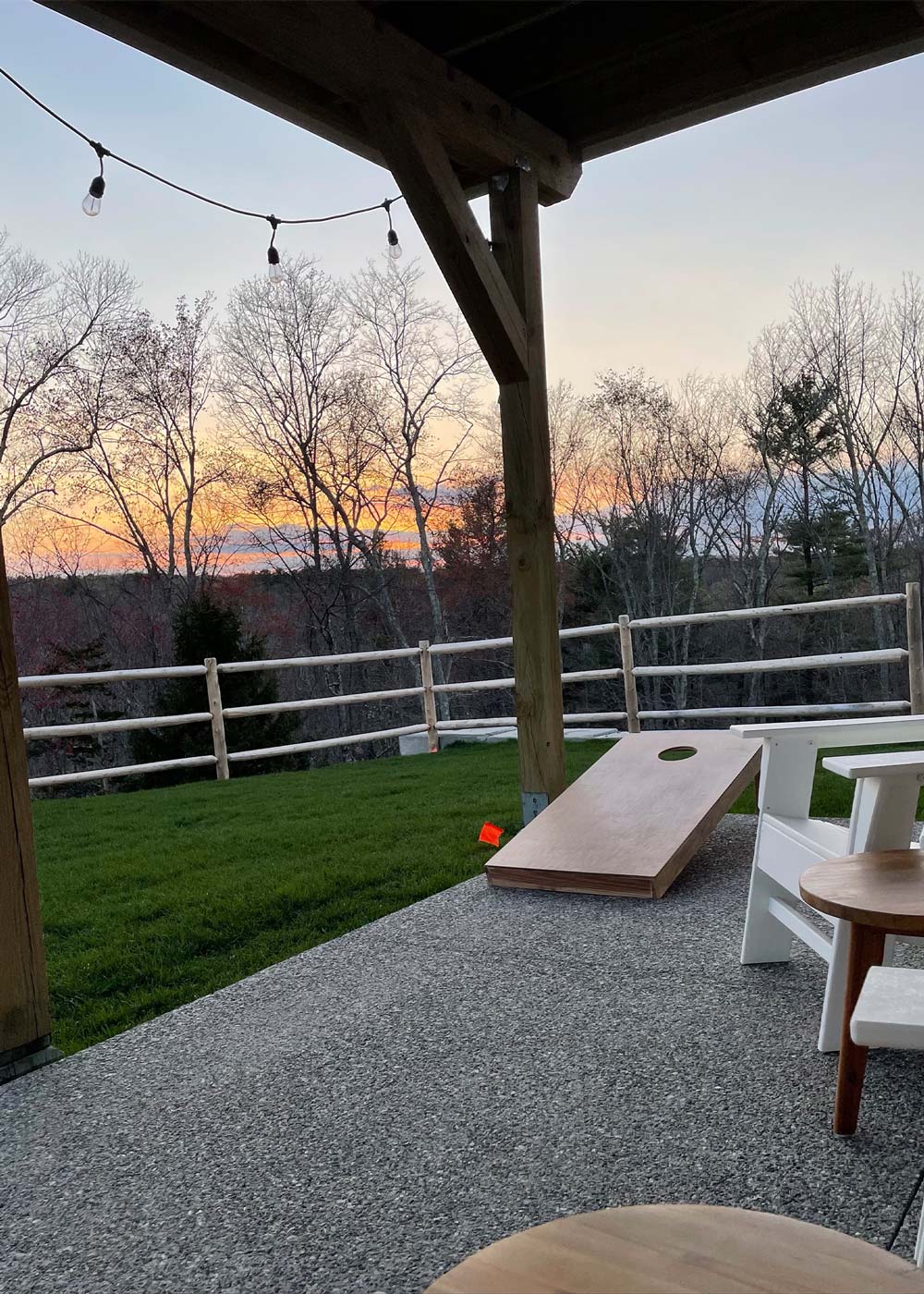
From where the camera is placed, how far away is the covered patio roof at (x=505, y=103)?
109 inches

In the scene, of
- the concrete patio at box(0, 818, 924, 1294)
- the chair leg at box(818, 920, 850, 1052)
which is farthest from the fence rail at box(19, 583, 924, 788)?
the chair leg at box(818, 920, 850, 1052)

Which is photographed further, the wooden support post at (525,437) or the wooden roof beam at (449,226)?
the wooden support post at (525,437)

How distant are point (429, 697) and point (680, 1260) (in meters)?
7.80

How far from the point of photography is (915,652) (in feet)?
21.3

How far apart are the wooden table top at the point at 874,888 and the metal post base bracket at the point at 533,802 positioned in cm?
221

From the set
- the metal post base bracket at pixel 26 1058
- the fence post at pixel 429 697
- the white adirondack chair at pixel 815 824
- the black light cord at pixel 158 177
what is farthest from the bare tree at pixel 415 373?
the metal post base bracket at pixel 26 1058

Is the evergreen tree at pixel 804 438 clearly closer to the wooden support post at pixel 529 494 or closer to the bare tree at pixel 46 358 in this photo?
the bare tree at pixel 46 358

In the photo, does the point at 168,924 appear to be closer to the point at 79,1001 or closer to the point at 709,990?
the point at 79,1001

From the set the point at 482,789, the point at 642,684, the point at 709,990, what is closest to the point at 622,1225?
the point at 709,990

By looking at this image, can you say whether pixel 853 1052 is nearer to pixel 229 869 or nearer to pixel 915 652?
pixel 229 869

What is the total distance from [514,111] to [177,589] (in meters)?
9.94

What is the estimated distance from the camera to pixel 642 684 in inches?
583

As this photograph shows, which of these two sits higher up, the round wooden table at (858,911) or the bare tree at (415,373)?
the bare tree at (415,373)

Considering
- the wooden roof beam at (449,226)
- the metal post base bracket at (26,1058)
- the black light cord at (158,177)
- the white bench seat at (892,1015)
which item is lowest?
the metal post base bracket at (26,1058)
